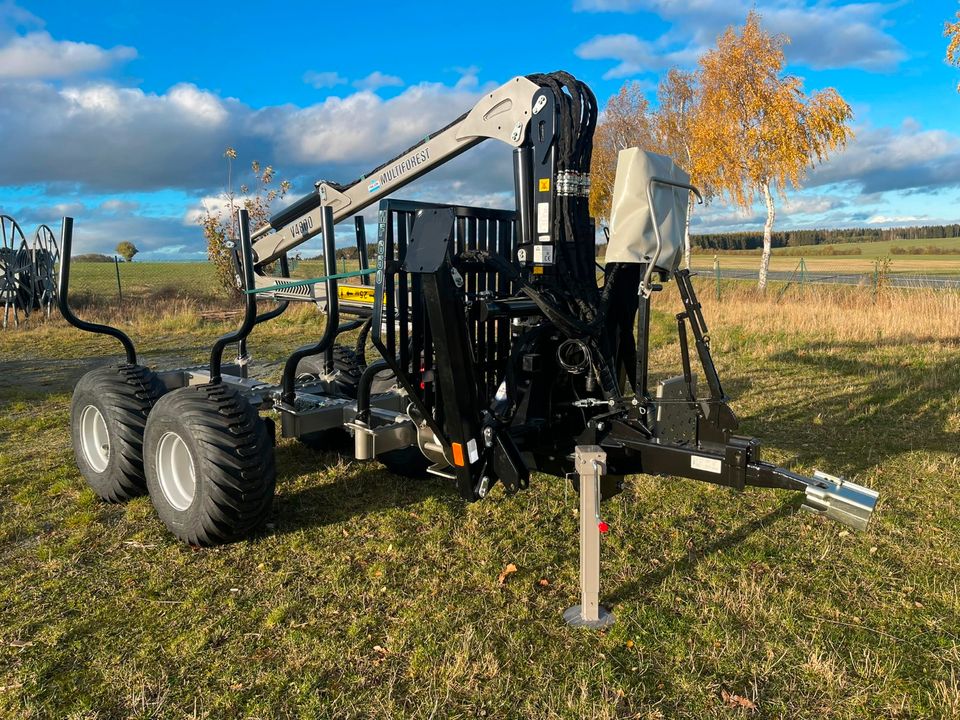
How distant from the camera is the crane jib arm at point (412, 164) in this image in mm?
4301

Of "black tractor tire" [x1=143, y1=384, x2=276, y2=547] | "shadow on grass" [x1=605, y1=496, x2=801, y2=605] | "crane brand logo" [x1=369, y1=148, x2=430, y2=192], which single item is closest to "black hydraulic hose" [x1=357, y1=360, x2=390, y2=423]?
"black tractor tire" [x1=143, y1=384, x2=276, y2=547]

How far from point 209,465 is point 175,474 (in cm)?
61

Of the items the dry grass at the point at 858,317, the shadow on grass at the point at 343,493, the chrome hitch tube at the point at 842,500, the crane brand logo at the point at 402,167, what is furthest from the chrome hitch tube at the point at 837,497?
the dry grass at the point at 858,317

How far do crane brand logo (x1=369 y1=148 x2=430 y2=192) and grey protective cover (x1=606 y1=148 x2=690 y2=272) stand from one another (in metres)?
1.64

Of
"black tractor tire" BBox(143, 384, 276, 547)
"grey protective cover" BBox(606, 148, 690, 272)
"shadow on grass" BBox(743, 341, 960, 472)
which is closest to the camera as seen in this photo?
"grey protective cover" BBox(606, 148, 690, 272)

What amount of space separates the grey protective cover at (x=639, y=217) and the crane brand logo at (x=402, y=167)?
5.38 ft

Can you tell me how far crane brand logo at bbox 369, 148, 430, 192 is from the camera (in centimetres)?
500

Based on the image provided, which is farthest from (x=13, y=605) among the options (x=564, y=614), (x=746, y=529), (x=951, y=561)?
(x=951, y=561)

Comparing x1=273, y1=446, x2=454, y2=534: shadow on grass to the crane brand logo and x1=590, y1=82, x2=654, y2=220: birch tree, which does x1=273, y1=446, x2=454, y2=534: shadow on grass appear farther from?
x1=590, y1=82, x2=654, y2=220: birch tree

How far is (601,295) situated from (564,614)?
185cm

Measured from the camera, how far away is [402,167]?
5.14 meters

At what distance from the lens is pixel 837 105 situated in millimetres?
21312

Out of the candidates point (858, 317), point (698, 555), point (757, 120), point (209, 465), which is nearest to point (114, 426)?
point (209, 465)

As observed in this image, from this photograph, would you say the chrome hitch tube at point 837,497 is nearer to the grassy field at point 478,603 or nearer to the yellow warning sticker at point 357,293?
the grassy field at point 478,603
